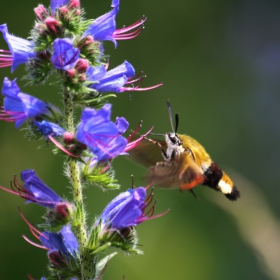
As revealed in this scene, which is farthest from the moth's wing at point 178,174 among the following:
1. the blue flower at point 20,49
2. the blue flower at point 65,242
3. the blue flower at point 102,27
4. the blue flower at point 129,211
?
the blue flower at point 20,49

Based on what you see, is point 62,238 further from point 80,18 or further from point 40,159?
point 40,159

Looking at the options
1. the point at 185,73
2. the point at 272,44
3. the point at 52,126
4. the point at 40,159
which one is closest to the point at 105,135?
the point at 52,126

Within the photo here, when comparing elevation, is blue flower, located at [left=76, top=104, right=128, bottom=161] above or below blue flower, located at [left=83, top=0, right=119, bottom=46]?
below

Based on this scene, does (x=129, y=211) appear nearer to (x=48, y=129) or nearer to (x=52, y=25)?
(x=48, y=129)

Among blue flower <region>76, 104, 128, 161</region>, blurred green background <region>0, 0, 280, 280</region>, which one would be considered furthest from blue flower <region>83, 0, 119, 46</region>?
blurred green background <region>0, 0, 280, 280</region>

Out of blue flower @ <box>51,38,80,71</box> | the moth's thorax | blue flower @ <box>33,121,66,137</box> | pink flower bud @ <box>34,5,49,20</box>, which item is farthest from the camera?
the moth's thorax

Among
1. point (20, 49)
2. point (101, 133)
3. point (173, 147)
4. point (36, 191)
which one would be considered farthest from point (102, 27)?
point (173, 147)

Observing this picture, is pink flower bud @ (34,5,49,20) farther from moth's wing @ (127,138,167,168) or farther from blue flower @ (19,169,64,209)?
moth's wing @ (127,138,167,168)
